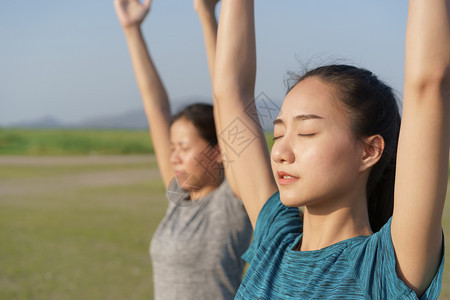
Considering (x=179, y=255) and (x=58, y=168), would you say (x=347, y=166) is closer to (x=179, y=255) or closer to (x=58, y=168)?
(x=179, y=255)

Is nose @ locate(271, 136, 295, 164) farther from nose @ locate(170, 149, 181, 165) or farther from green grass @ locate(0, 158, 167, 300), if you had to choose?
green grass @ locate(0, 158, 167, 300)

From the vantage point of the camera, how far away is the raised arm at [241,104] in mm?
1759

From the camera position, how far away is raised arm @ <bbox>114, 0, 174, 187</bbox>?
2.73 m

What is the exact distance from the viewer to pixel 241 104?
183 cm

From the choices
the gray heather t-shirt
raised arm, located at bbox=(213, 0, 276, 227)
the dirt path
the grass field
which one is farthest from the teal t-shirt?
the dirt path

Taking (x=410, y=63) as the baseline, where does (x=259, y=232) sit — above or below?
below

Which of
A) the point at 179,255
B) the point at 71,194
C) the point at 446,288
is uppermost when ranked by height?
the point at 179,255

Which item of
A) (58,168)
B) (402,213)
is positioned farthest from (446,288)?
(58,168)

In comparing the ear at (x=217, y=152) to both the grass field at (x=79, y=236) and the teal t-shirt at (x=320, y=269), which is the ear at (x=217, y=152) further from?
the grass field at (x=79, y=236)

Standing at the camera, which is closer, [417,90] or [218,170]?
[417,90]

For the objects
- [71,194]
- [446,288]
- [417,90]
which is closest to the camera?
[417,90]

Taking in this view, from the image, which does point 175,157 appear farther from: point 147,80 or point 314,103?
point 314,103

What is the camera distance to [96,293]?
19.5ft

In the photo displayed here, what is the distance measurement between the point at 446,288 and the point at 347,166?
201 inches
